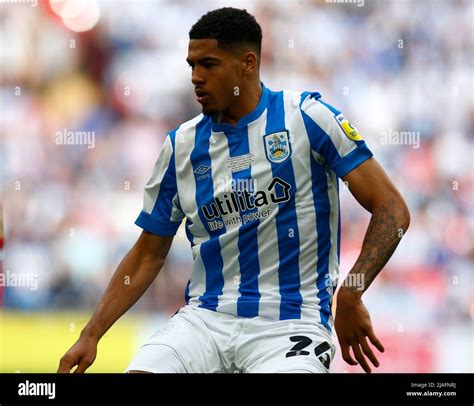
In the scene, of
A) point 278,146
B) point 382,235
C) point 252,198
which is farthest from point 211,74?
point 382,235

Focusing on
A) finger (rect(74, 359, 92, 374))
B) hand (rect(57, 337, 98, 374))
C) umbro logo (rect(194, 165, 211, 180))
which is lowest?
finger (rect(74, 359, 92, 374))

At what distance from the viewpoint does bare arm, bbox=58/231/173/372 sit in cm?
298

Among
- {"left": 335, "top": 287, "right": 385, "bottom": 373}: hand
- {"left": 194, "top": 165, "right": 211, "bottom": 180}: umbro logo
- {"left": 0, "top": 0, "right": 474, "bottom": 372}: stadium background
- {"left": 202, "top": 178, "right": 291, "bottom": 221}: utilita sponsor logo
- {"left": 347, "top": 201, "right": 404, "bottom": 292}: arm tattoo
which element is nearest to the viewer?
{"left": 335, "top": 287, "right": 385, "bottom": 373}: hand

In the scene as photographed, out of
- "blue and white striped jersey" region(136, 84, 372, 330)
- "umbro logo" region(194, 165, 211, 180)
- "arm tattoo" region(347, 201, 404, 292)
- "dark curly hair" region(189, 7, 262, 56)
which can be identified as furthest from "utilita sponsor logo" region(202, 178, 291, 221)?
"dark curly hair" region(189, 7, 262, 56)

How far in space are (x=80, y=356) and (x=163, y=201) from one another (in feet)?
2.07

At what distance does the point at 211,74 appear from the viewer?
121 inches

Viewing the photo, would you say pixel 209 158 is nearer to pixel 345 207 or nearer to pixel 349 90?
pixel 345 207

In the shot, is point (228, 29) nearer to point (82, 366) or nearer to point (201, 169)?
point (201, 169)

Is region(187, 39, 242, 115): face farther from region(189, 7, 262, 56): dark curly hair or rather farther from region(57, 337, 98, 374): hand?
region(57, 337, 98, 374): hand

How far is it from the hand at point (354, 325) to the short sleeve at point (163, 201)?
0.85 metres

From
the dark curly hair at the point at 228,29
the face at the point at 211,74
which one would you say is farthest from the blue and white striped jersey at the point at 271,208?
the dark curly hair at the point at 228,29

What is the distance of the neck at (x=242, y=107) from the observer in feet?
10.4
